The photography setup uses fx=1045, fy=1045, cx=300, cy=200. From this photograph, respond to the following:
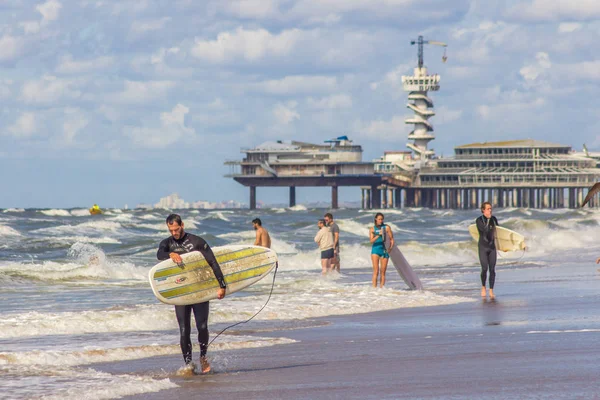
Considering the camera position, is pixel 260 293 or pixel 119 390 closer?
pixel 119 390

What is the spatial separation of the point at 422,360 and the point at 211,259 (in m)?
2.07

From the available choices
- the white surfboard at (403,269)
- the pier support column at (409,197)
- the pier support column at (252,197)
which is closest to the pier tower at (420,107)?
the pier support column at (409,197)

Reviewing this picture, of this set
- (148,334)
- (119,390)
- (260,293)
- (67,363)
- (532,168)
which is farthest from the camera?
(532,168)

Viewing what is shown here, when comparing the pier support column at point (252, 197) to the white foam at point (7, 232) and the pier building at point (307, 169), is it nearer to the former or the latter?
the pier building at point (307, 169)

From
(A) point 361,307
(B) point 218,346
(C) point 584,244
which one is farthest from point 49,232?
(B) point 218,346

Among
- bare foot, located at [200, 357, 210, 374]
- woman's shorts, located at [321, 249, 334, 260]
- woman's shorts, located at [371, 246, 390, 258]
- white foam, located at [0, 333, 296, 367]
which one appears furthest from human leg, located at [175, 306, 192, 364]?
woman's shorts, located at [321, 249, 334, 260]

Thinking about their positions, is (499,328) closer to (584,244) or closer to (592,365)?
(592,365)

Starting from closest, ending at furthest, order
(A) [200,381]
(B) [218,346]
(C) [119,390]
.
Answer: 1. (C) [119,390]
2. (A) [200,381]
3. (B) [218,346]

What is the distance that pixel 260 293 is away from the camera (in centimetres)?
1847

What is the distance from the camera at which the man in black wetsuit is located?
8.95m

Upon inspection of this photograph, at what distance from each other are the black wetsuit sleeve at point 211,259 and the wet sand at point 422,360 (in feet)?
2.70

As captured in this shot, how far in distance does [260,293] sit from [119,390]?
34.1 ft

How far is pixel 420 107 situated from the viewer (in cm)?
15650

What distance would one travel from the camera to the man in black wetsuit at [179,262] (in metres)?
8.95
